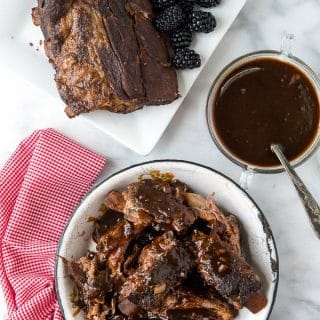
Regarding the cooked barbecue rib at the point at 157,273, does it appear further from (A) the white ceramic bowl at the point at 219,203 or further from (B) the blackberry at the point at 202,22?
(B) the blackberry at the point at 202,22

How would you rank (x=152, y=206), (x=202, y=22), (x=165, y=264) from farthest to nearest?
(x=202, y=22) < (x=152, y=206) < (x=165, y=264)

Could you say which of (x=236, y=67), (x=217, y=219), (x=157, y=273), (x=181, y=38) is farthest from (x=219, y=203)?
(x=181, y=38)

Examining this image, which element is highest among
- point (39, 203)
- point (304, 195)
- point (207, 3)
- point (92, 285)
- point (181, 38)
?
point (207, 3)

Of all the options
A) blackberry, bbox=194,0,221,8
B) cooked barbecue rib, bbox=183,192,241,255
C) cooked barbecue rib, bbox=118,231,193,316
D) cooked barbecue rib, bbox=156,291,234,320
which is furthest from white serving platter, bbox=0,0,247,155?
cooked barbecue rib, bbox=156,291,234,320

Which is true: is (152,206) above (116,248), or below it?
above

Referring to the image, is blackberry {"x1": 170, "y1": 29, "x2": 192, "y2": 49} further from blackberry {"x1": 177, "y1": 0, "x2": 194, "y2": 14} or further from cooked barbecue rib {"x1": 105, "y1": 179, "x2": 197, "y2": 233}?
cooked barbecue rib {"x1": 105, "y1": 179, "x2": 197, "y2": 233}

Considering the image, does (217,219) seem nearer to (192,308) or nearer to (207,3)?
(192,308)
